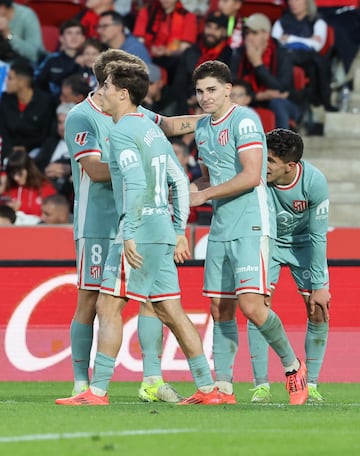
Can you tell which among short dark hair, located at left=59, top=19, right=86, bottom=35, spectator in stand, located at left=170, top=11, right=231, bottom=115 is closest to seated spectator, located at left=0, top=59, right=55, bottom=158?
short dark hair, located at left=59, top=19, right=86, bottom=35

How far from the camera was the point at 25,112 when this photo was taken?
16172 millimetres

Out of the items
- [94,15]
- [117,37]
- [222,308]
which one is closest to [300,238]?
[222,308]

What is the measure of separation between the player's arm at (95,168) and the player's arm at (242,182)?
627mm

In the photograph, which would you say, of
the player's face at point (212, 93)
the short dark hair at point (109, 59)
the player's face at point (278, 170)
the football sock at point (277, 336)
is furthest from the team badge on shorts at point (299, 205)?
the short dark hair at point (109, 59)

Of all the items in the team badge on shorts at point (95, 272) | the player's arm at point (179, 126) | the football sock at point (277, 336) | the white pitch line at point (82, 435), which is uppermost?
the player's arm at point (179, 126)

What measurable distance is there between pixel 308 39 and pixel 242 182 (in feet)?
29.7

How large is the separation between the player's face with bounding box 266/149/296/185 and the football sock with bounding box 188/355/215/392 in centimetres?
166

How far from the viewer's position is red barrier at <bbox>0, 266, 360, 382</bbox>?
Answer: 1176cm

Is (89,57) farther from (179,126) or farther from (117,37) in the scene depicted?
(179,126)

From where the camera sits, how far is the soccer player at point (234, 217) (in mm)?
8750

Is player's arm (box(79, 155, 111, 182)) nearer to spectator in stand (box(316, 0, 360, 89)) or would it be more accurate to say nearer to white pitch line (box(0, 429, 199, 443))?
white pitch line (box(0, 429, 199, 443))

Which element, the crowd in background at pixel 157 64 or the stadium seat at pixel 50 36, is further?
the stadium seat at pixel 50 36

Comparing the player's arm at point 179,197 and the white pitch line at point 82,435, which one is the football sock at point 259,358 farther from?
the white pitch line at point 82,435

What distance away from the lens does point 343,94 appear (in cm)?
1789
